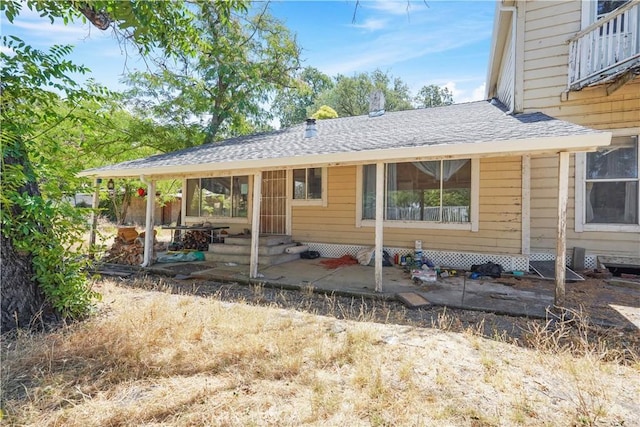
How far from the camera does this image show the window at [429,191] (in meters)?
6.98

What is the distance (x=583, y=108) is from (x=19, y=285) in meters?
9.13

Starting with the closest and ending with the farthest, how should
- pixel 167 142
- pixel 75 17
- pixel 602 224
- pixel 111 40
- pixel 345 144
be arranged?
pixel 75 17 → pixel 111 40 → pixel 345 144 → pixel 602 224 → pixel 167 142

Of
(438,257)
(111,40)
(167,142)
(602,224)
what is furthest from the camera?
(167,142)

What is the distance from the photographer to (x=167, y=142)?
40.1 feet

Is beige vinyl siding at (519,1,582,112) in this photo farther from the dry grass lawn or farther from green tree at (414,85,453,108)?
green tree at (414,85,453,108)

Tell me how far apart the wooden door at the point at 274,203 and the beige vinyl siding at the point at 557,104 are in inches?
229

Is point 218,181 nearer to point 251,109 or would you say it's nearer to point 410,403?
point 251,109

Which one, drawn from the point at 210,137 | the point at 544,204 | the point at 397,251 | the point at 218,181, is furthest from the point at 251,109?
the point at 544,204

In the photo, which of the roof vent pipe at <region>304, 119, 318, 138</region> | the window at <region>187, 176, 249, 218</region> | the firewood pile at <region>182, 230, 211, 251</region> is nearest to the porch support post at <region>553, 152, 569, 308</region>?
the roof vent pipe at <region>304, 119, 318, 138</region>

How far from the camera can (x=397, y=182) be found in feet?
24.8

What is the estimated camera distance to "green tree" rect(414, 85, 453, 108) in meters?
29.5

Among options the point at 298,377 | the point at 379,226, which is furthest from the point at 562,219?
the point at 298,377

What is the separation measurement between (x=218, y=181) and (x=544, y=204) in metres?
8.17

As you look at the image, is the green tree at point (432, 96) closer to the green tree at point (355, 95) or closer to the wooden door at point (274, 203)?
the green tree at point (355, 95)
